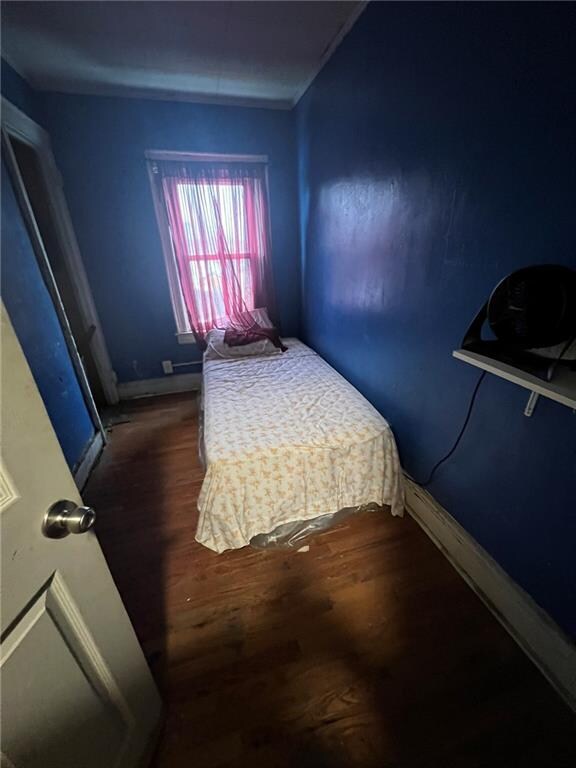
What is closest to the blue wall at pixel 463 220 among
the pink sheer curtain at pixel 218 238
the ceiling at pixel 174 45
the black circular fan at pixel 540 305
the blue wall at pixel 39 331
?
the black circular fan at pixel 540 305

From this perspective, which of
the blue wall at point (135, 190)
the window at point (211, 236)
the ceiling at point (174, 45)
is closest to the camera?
the ceiling at point (174, 45)

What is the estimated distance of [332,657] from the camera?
1.14 meters

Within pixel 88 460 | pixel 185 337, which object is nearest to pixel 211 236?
pixel 185 337

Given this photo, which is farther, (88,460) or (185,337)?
(185,337)

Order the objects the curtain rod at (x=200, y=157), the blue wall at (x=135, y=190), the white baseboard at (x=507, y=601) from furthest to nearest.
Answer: the curtain rod at (x=200, y=157), the blue wall at (x=135, y=190), the white baseboard at (x=507, y=601)

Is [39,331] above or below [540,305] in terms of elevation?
below

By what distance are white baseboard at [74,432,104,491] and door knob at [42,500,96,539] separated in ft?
5.22

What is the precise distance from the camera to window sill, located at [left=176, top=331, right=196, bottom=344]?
10.2ft

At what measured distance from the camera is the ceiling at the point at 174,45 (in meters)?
1.57

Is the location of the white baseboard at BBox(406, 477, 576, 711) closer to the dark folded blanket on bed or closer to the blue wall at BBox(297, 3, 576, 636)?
the blue wall at BBox(297, 3, 576, 636)

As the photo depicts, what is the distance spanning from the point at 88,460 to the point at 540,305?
2.55 m

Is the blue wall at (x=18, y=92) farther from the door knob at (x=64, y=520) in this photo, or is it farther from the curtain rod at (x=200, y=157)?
the door knob at (x=64, y=520)

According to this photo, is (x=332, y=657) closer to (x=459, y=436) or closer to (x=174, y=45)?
(x=459, y=436)

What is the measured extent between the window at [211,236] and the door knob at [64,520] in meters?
2.56
